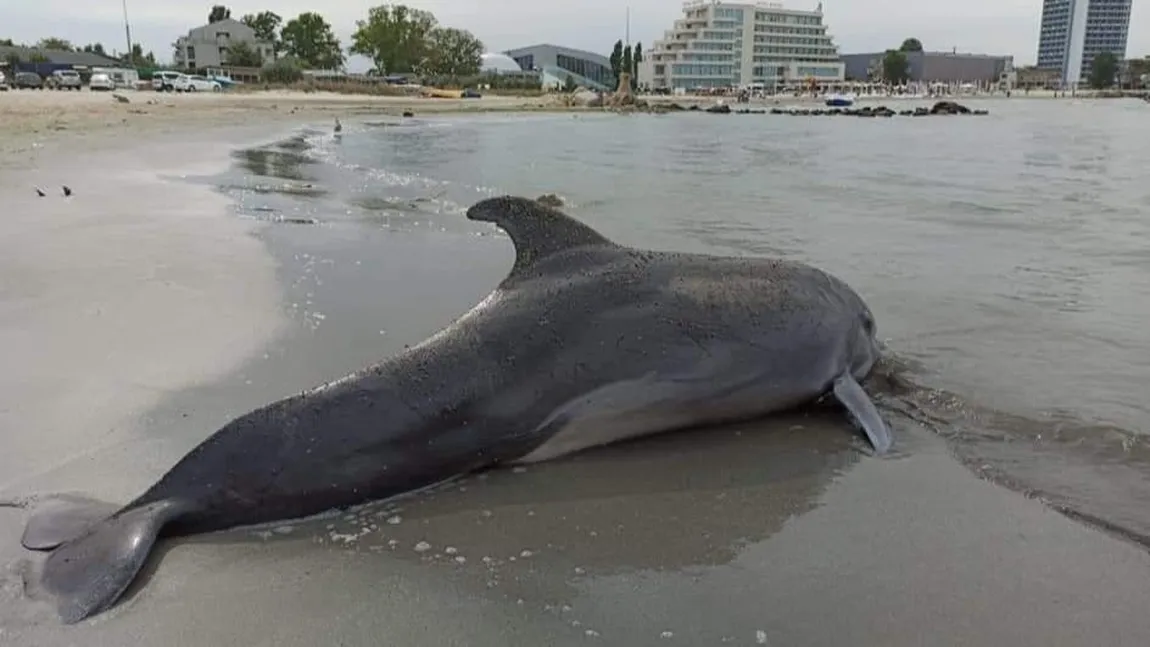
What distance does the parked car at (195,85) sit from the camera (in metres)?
75.0

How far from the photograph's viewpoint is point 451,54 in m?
130

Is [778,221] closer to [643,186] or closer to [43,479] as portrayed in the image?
[643,186]

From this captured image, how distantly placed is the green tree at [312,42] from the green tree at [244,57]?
541 centimetres

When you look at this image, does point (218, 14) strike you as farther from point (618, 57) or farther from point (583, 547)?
point (583, 547)

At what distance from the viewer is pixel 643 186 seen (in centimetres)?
1675

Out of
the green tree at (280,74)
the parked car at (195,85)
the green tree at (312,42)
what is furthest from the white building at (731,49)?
the parked car at (195,85)

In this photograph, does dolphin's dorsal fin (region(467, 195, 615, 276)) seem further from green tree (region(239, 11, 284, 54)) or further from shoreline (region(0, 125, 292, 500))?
green tree (region(239, 11, 284, 54))

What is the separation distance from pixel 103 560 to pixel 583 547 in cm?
164

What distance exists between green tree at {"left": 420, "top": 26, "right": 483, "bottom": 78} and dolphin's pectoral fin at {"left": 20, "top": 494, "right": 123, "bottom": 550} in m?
128

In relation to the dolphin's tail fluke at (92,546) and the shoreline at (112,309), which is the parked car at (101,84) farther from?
the dolphin's tail fluke at (92,546)

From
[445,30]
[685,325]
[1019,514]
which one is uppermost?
[445,30]

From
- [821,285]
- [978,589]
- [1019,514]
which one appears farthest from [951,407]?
[978,589]

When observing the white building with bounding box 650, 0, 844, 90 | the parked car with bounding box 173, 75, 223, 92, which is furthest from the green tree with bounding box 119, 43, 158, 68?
the white building with bounding box 650, 0, 844, 90

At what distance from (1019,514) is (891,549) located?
70 cm
